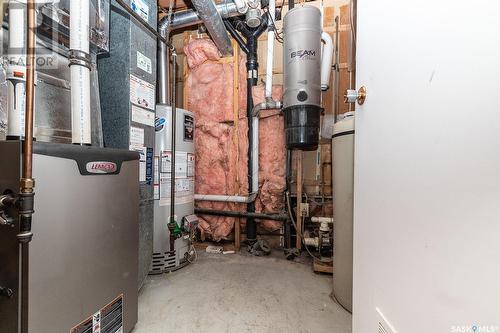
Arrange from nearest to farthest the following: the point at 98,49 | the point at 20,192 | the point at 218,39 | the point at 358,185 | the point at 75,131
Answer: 1. the point at 20,192
2. the point at 358,185
3. the point at 75,131
4. the point at 98,49
5. the point at 218,39

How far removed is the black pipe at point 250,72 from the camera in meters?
2.19

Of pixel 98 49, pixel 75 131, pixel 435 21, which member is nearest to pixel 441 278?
pixel 435 21

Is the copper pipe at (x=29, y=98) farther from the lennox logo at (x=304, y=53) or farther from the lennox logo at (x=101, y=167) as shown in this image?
the lennox logo at (x=304, y=53)

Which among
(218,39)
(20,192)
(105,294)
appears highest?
(218,39)

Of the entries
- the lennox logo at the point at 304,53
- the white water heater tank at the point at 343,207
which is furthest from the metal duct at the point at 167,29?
the white water heater tank at the point at 343,207

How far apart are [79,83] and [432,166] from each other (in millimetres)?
1183

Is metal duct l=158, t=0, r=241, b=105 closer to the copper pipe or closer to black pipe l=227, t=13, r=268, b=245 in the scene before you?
black pipe l=227, t=13, r=268, b=245

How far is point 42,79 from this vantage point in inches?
40.4

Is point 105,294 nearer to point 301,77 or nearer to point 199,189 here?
point 199,189

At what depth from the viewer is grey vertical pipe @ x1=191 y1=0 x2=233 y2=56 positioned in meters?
1.75

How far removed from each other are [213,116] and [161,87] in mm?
593

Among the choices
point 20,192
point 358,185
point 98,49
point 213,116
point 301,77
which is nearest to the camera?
point 20,192

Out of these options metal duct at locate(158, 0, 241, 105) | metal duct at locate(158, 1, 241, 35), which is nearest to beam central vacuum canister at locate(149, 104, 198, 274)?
metal duct at locate(158, 0, 241, 105)

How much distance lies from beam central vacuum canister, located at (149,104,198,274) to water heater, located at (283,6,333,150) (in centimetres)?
86
